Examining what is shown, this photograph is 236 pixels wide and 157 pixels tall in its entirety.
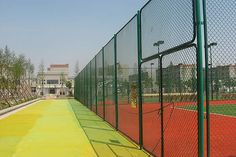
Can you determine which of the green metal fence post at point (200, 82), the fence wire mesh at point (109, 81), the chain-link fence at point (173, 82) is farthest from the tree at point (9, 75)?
the green metal fence post at point (200, 82)

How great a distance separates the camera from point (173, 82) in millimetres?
6953

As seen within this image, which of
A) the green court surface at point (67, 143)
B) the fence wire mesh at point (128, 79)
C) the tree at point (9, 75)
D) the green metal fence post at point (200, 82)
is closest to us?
the green metal fence post at point (200, 82)

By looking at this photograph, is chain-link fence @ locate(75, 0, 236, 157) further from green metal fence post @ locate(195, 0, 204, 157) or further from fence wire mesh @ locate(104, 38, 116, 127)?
fence wire mesh @ locate(104, 38, 116, 127)

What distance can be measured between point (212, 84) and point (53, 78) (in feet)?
427

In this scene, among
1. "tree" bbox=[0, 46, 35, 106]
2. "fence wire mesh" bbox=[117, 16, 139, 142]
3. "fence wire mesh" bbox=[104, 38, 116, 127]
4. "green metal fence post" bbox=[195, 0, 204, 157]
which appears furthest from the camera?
"tree" bbox=[0, 46, 35, 106]

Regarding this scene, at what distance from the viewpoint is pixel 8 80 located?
146 ft

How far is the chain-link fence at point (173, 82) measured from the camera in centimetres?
558

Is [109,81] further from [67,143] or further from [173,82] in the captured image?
[173,82]

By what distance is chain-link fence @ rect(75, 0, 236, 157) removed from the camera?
558 centimetres

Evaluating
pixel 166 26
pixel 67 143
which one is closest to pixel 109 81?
pixel 67 143

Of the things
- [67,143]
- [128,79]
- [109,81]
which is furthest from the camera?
[109,81]

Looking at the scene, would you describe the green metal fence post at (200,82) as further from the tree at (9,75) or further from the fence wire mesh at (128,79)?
the tree at (9,75)

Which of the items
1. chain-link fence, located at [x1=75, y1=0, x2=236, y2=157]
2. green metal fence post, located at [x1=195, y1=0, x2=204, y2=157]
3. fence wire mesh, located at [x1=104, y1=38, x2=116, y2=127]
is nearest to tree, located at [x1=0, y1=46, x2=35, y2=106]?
fence wire mesh, located at [x1=104, y1=38, x2=116, y2=127]

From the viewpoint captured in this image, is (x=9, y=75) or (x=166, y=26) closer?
(x=166, y=26)
